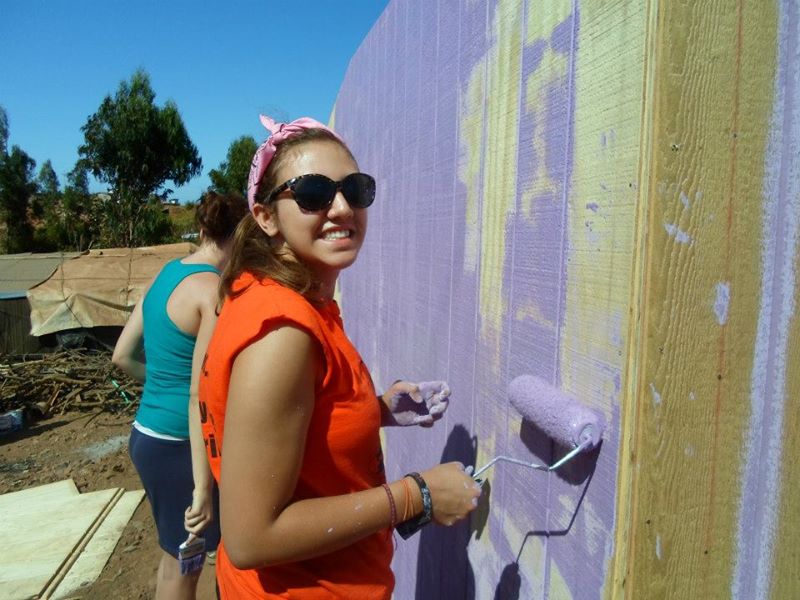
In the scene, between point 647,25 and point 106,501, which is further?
point 106,501

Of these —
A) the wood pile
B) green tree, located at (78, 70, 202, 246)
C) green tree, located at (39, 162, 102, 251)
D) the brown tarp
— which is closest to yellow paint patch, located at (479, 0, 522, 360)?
the wood pile

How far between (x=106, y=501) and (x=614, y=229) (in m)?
5.06

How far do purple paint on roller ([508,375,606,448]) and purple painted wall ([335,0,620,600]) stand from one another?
1.2 inches

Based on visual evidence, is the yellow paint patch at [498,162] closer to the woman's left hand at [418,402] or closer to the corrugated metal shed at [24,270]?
the woman's left hand at [418,402]

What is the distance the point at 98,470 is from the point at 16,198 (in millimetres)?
29656

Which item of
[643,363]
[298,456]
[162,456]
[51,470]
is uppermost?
[643,363]

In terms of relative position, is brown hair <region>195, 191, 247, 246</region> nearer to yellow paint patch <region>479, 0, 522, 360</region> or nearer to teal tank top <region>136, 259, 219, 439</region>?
teal tank top <region>136, 259, 219, 439</region>

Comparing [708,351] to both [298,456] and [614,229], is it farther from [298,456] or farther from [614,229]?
[298,456]

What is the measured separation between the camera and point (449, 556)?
1.87 meters

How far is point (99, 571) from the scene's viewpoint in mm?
3777

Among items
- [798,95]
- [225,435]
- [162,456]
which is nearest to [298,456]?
[225,435]

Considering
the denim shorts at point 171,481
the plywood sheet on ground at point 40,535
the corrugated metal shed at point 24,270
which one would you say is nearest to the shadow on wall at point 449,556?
the denim shorts at point 171,481

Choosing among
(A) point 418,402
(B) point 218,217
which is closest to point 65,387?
(B) point 218,217

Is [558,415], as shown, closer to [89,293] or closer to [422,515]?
[422,515]
